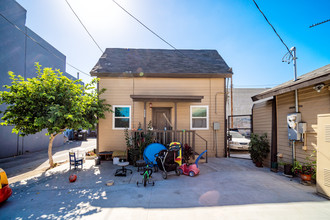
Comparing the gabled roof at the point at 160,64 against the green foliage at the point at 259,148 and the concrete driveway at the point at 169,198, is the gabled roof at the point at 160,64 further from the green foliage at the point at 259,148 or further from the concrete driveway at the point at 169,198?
the concrete driveway at the point at 169,198

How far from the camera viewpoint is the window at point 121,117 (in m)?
8.34

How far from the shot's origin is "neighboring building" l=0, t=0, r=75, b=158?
9.23 m

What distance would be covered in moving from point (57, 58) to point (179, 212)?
672 inches

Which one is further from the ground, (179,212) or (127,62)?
(127,62)

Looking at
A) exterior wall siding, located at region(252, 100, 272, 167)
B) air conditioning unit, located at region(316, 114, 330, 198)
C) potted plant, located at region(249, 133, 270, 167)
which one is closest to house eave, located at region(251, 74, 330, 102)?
exterior wall siding, located at region(252, 100, 272, 167)

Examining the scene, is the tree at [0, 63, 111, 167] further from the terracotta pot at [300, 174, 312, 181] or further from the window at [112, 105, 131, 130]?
the terracotta pot at [300, 174, 312, 181]

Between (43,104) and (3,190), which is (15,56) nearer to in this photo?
(43,104)

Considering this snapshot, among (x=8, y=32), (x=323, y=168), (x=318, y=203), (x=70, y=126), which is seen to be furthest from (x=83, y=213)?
(x=8, y=32)

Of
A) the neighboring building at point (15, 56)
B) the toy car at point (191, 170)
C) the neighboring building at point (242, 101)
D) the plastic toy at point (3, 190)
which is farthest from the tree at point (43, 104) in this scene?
the neighboring building at point (242, 101)

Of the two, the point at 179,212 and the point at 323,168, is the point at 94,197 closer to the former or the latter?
the point at 179,212

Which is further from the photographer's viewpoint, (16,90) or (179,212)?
(16,90)

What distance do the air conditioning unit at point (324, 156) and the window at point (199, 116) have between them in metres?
4.90

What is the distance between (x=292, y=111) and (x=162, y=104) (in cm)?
604

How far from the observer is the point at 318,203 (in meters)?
3.59
